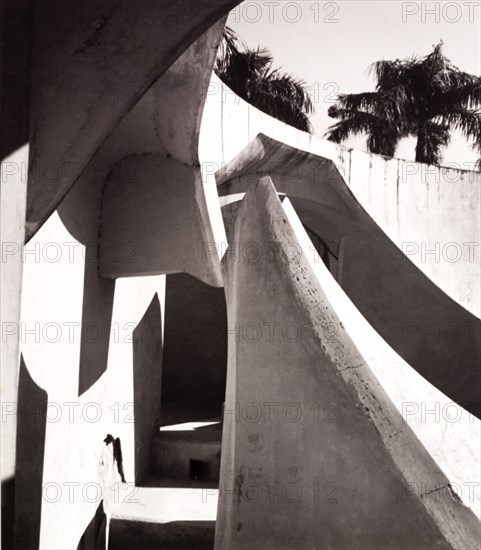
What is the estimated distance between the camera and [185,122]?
509 centimetres

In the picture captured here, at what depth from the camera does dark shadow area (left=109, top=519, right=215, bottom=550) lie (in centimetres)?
660

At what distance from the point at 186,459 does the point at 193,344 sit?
161 inches

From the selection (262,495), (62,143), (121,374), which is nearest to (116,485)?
(121,374)

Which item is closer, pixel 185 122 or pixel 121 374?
pixel 185 122

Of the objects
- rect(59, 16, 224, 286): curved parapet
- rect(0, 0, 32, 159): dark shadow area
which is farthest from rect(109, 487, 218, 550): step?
rect(0, 0, 32, 159): dark shadow area

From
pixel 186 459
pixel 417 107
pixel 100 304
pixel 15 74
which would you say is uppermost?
pixel 417 107

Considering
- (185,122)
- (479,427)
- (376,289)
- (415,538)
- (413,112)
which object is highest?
(413,112)

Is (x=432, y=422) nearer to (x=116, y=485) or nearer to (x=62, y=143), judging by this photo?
(x=62, y=143)

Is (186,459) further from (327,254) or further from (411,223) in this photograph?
(411,223)

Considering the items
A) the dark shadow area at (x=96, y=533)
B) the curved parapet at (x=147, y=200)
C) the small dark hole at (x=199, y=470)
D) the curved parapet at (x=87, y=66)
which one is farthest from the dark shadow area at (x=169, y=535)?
the curved parapet at (x=87, y=66)

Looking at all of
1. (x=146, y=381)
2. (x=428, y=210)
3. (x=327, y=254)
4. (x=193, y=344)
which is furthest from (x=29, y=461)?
(x=193, y=344)

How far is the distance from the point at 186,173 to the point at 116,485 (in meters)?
3.47

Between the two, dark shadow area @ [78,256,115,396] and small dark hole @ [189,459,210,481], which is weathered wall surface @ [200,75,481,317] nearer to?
dark shadow area @ [78,256,115,396]

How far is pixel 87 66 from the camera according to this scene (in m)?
2.75
